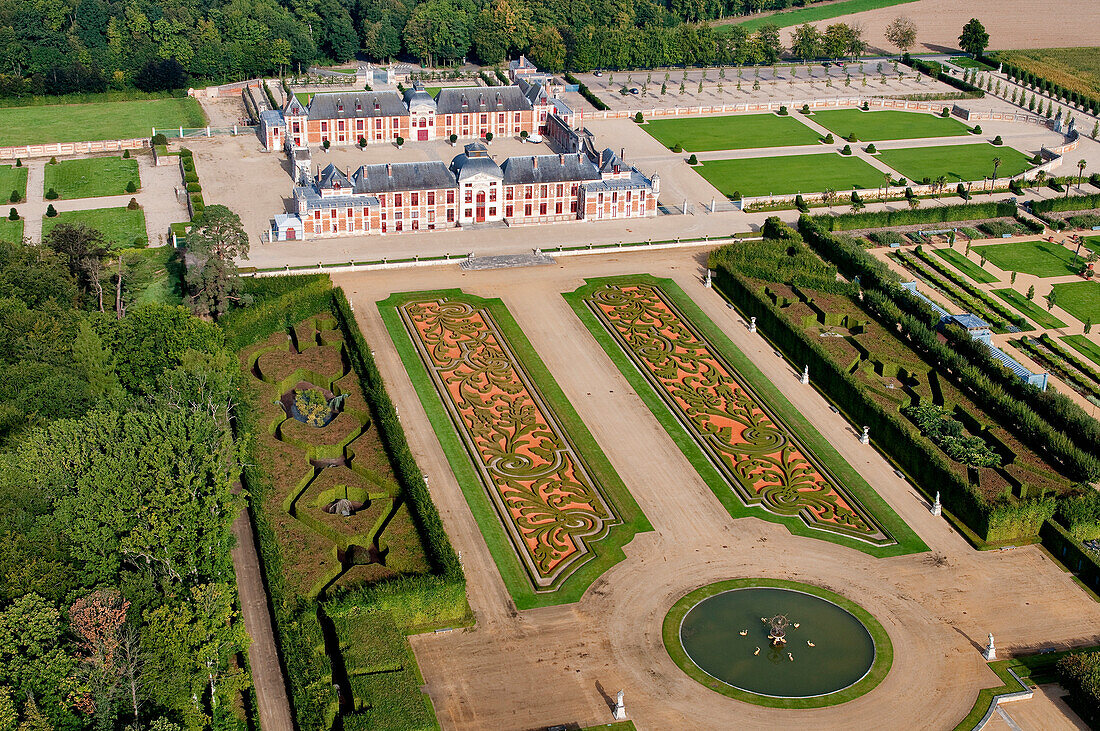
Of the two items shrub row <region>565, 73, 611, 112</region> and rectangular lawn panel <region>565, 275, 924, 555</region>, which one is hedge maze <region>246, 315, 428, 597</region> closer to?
rectangular lawn panel <region>565, 275, 924, 555</region>

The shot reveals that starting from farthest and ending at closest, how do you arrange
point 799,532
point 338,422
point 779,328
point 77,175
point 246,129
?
point 246,129 → point 77,175 → point 779,328 → point 338,422 → point 799,532

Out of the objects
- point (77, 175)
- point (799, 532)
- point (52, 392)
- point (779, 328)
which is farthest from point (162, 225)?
point (799, 532)

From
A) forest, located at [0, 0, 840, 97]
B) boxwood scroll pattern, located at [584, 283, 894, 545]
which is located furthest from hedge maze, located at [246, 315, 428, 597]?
forest, located at [0, 0, 840, 97]

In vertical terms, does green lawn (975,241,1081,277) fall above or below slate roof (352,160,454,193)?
below

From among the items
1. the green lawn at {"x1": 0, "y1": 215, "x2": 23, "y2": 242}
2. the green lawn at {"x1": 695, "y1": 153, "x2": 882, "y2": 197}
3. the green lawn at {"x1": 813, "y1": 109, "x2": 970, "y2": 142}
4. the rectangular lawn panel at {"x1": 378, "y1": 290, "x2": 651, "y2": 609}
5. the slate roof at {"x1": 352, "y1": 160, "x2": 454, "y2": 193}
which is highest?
the slate roof at {"x1": 352, "y1": 160, "x2": 454, "y2": 193}

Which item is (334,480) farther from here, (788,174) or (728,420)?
(788,174)

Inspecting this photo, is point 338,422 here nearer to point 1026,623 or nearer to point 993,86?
point 1026,623

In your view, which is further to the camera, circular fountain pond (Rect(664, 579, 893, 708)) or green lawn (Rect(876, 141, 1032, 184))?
green lawn (Rect(876, 141, 1032, 184))
